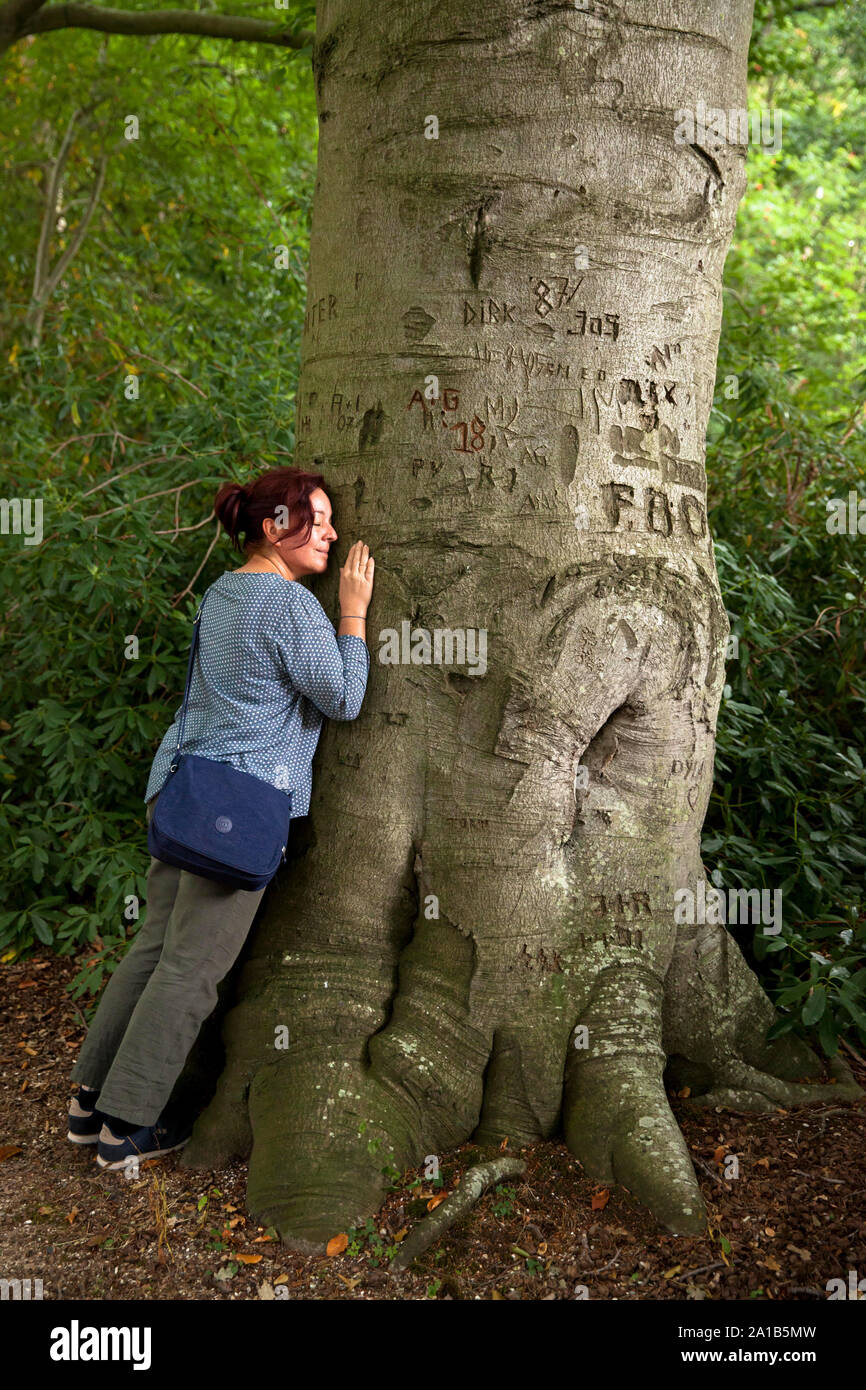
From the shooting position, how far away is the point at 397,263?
3.01m

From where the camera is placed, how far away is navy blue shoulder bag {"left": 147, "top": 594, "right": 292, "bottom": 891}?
2.84m

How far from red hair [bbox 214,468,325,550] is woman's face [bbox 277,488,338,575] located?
0.02m

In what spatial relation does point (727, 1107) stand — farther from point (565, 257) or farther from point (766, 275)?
point (766, 275)

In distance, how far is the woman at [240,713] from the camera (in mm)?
2918

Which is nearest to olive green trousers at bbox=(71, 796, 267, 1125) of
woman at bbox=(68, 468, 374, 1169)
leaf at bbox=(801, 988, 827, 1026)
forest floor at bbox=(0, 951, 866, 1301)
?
woman at bbox=(68, 468, 374, 1169)

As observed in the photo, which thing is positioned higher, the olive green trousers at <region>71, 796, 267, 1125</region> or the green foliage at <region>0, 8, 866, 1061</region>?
the green foliage at <region>0, 8, 866, 1061</region>

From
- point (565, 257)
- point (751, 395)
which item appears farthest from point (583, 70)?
point (751, 395)

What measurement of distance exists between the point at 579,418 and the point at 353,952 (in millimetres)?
1561

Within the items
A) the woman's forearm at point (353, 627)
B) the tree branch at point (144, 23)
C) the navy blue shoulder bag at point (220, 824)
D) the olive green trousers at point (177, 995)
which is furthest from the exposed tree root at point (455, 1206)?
the tree branch at point (144, 23)

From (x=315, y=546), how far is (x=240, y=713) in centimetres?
51

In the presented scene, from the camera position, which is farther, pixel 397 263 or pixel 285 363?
pixel 285 363

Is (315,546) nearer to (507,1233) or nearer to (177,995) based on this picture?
(177,995)

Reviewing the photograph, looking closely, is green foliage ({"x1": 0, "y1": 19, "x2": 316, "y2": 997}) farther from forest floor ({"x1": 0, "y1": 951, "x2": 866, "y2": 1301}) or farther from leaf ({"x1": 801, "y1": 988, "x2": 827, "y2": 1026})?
leaf ({"x1": 801, "y1": 988, "x2": 827, "y2": 1026})

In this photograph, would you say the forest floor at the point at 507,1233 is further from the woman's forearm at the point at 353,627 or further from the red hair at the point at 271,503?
the red hair at the point at 271,503
